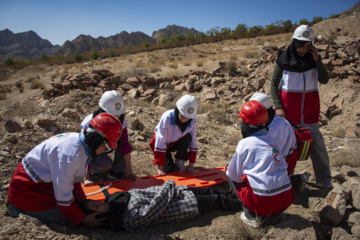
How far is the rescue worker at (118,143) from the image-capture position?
2.95 meters

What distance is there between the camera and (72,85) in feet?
29.5

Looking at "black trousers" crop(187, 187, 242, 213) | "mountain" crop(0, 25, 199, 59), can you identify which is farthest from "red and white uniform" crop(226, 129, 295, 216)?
"mountain" crop(0, 25, 199, 59)

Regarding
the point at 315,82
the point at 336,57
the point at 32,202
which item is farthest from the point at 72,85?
the point at 336,57

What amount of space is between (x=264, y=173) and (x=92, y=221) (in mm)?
1620

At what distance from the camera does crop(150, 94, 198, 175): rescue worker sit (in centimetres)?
303

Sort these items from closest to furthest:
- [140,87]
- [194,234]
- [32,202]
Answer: [32,202], [194,234], [140,87]

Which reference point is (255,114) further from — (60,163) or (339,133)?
(339,133)

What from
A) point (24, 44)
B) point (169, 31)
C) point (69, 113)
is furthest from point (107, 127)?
point (169, 31)

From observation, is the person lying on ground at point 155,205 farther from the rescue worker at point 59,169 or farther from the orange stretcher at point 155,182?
the orange stretcher at point 155,182

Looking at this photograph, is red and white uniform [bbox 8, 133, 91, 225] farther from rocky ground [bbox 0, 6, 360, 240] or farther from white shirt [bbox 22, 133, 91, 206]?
rocky ground [bbox 0, 6, 360, 240]

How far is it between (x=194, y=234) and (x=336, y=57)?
7.10 meters

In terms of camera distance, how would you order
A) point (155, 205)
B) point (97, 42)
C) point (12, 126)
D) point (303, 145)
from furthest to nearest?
point (97, 42), point (12, 126), point (303, 145), point (155, 205)

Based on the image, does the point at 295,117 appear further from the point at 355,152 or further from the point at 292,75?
the point at 355,152

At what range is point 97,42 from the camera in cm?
7344
